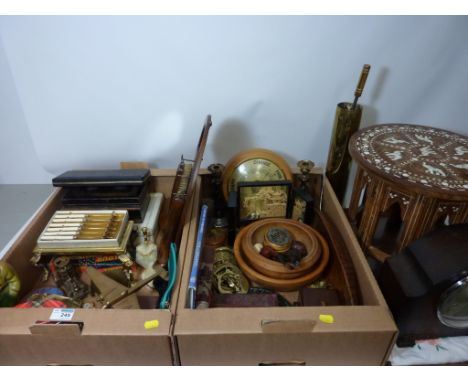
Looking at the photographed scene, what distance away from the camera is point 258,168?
99cm

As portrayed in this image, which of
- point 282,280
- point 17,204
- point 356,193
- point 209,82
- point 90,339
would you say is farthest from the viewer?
point 17,204

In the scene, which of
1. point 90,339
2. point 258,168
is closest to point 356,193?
point 258,168

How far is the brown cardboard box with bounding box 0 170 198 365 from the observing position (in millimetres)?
570

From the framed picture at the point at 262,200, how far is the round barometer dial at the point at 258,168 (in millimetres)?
64

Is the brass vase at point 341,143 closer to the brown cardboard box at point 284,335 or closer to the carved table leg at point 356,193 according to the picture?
the carved table leg at point 356,193

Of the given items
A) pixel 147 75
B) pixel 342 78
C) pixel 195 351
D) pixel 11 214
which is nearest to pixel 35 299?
pixel 195 351

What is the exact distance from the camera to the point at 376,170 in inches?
28.3

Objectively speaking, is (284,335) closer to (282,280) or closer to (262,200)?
(282,280)

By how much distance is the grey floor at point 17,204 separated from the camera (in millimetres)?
1089

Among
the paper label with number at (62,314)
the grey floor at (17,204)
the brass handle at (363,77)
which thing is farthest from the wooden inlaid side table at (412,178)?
the grey floor at (17,204)

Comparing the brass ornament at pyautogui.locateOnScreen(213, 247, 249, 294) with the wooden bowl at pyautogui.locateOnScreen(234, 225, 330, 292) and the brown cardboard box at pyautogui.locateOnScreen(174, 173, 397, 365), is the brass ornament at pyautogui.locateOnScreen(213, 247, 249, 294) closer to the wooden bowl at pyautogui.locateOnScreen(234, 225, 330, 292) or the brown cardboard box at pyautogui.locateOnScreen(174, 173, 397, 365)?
the wooden bowl at pyautogui.locateOnScreen(234, 225, 330, 292)

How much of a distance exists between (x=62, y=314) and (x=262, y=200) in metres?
0.59

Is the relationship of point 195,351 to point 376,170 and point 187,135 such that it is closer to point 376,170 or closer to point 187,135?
point 376,170
